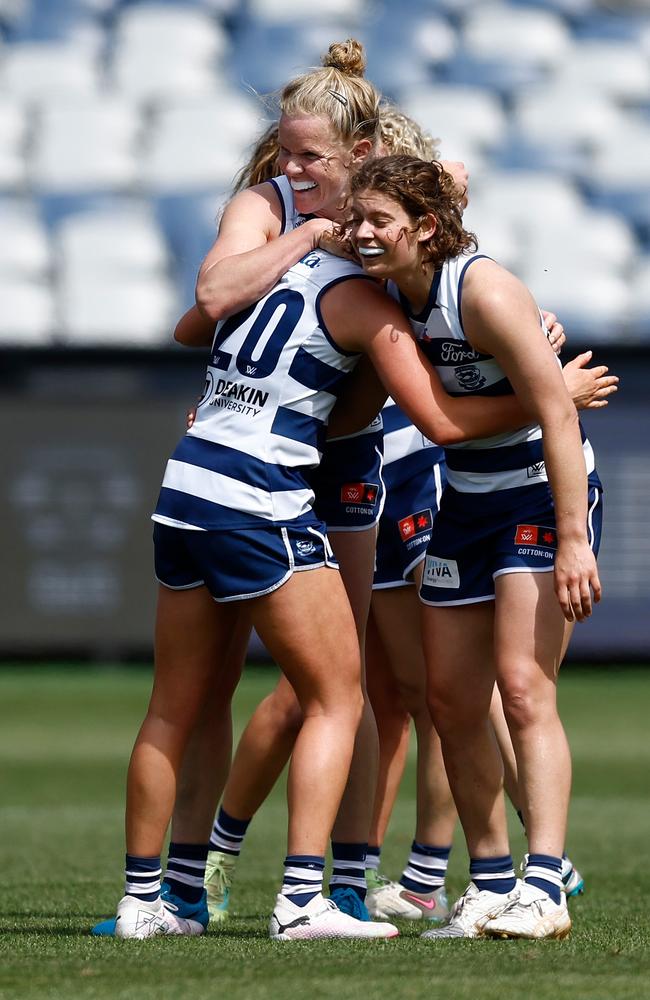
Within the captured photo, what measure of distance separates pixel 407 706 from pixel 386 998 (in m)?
2.13

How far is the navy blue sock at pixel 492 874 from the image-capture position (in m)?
3.85

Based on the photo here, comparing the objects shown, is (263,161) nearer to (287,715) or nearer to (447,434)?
(447,434)

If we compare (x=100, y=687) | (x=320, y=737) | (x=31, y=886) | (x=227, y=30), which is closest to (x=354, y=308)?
(x=320, y=737)

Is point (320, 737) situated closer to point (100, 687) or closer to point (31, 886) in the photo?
point (31, 886)

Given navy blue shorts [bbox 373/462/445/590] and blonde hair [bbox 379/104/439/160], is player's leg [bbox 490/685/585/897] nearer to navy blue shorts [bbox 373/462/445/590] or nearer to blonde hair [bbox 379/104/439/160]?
navy blue shorts [bbox 373/462/445/590]

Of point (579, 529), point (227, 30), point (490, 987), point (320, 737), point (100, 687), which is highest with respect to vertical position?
point (227, 30)

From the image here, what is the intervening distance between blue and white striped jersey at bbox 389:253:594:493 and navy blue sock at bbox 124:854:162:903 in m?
1.18

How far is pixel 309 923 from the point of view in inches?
142

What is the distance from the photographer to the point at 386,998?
285 cm

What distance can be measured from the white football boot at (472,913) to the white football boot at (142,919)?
0.63 m

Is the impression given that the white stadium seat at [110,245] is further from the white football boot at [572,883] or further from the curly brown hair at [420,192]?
the curly brown hair at [420,192]

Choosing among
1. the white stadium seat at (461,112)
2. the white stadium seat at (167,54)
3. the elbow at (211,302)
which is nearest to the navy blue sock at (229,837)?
the elbow at (211,302)

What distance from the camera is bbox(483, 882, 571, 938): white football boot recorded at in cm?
359

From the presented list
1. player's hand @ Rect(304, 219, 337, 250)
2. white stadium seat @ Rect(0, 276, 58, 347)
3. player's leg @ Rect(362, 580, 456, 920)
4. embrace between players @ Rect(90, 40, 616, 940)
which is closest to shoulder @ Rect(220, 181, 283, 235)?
embrace between players @ Rect(90, 40, 616, 940)
